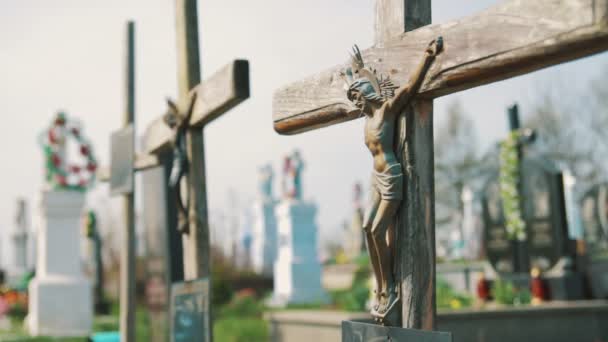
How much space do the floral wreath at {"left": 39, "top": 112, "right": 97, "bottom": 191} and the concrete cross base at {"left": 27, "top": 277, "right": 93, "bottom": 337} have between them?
1.92 meters

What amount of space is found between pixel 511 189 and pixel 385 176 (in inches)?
481

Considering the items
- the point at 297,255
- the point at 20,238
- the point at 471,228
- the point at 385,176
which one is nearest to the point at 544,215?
the point at 385,176

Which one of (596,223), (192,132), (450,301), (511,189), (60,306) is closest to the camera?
(192,132)

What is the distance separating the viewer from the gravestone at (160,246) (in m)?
7.15

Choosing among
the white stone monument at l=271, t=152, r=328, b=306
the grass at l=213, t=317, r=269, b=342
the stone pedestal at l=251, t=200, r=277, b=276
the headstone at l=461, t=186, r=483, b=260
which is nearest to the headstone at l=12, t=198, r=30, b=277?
the stone pedestal at l=251, t=200, r=277, b=276

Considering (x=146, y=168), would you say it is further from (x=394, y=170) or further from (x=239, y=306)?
(x=239, y=306)

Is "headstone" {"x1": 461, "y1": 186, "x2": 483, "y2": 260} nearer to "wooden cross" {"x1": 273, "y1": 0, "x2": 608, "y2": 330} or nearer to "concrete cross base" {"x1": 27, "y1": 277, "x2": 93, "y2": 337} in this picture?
"concrete cross base" {"x1": 27, "y1": 277, "x2": 93, "y2": 337}

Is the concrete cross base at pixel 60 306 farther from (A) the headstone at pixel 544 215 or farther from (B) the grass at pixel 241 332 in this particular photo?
(A) the headstone at pixel 544 215

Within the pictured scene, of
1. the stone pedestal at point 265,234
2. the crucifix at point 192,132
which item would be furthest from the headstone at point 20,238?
the crucifix at point 192,132

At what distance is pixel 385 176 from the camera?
2.92 meters

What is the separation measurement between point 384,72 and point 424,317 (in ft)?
3.06

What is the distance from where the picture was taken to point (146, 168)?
24.3ft

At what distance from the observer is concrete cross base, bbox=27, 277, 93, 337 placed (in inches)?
603

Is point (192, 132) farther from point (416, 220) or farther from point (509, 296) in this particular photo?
point (509, 296)
